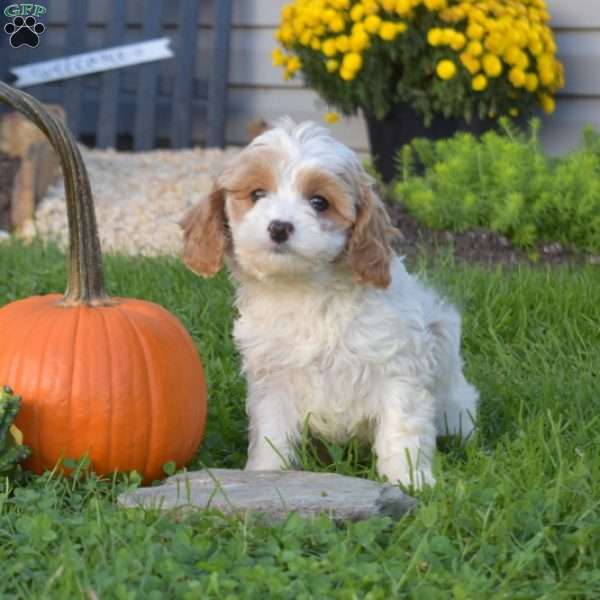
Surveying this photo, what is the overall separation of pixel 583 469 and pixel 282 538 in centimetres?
82

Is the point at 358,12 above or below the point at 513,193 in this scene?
above

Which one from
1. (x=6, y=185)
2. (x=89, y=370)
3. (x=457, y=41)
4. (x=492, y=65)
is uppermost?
(x=457, y=41)

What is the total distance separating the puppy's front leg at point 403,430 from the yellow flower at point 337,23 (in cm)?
416

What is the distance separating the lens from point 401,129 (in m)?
7.56

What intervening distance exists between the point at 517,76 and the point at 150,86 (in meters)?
3.28

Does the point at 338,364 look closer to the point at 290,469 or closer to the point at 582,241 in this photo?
the point at 290,469

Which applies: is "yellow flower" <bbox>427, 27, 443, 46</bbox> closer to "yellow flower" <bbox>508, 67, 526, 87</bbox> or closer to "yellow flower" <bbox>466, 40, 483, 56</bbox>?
"yellow flower" <bbox>466, 40, 483, 56</bbox>

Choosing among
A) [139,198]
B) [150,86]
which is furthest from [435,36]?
[150,86]

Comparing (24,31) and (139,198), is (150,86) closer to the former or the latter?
(24,31)

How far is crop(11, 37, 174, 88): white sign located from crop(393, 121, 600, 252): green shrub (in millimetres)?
3375

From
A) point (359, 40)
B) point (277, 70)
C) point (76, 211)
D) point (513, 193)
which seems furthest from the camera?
point (277, 70)

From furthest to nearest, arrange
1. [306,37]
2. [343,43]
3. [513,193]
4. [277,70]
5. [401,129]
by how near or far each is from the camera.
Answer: [277,70] < [401,129] < [306,37] < [343,43] < [513,193]

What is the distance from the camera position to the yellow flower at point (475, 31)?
278 inches

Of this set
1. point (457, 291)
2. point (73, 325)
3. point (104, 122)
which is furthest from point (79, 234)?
point (104, 122)
